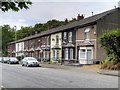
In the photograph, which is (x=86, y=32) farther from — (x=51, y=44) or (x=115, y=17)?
(x=51, y=44)

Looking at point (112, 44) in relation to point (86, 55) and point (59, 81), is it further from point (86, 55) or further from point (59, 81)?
point (59, 81)

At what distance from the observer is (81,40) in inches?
1939

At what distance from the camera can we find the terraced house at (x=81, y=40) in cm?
4459

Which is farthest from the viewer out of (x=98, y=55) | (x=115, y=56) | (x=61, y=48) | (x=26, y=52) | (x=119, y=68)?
(x=26, y=52)

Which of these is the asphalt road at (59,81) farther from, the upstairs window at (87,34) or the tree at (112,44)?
the upstairs window at (87,34)

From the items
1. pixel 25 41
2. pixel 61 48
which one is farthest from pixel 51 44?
pixel 25 41

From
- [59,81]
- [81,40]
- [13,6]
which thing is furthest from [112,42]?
[13,6]

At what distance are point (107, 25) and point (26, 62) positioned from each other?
13609 millimetres

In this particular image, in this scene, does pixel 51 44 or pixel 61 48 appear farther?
pixel 51 44

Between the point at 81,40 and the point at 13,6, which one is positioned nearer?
the point at 13,6

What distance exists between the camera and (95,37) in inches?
1753

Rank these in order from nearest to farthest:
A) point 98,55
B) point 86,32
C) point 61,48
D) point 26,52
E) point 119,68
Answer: point 119,68 < point 98,55 < point 86,32 < point 61,48 < point 26,52

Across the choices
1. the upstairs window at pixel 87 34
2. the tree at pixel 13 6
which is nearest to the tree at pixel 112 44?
the upstairs window at pixel 87 34

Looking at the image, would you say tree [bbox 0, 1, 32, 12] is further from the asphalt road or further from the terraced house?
the terraced house
